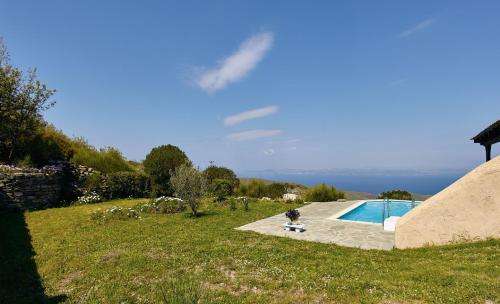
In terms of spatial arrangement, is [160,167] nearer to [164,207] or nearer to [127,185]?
[127,185]

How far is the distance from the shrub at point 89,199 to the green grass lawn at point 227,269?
7940 millimetres

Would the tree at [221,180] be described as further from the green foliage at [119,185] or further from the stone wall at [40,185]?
the stone wall at [40,185]

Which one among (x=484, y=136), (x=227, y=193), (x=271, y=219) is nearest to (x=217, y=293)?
(x=271, y=219)

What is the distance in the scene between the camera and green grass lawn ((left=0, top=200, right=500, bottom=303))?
6.27 meters

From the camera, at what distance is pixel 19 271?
8273 mm

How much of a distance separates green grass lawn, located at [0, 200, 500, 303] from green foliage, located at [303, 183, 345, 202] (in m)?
14.2

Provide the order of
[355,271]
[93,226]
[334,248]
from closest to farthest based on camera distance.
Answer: [355,271], [334,248], [93,226]

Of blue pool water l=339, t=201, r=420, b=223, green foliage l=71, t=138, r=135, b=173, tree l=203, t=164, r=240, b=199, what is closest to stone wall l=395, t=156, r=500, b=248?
blue pool water l=339, t=201, r=420, b=223

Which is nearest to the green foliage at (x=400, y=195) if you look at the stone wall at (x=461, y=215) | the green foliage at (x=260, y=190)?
the green foliage at (x=260, y=190)

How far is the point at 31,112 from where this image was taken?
2178 cm

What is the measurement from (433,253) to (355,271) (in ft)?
11.2

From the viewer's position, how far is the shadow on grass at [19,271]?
6.60 meters

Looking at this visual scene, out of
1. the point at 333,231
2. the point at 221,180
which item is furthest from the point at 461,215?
the point at 221,180

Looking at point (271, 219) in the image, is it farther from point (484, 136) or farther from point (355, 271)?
point (484, 136)
